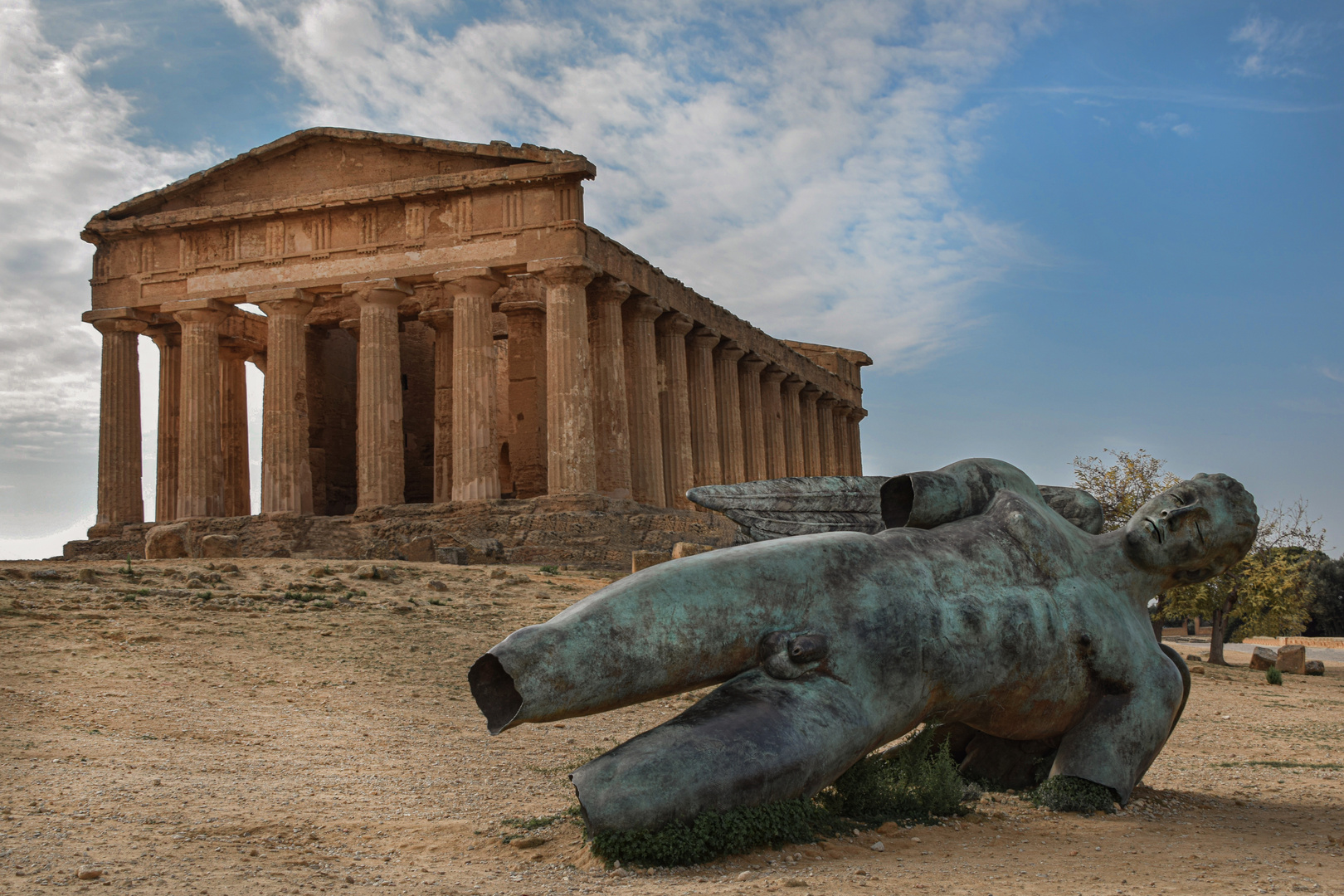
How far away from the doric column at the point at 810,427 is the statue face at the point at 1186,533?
1329 inches

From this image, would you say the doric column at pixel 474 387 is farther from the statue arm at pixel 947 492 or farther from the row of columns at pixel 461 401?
the statue arm at pixel 947 492

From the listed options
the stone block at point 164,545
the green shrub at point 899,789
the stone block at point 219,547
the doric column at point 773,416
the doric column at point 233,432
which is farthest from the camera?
the doric column at point 773,416

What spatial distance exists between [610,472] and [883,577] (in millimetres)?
20524

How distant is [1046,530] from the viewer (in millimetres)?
6602

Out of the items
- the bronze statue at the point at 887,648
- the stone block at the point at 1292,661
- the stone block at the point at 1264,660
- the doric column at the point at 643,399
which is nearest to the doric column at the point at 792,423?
the doric column at the point at 643,399

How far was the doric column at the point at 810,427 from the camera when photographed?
41.1 metres

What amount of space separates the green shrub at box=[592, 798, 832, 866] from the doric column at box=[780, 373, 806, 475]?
1320 inches

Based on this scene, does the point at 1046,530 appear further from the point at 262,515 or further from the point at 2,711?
the point at 262,515

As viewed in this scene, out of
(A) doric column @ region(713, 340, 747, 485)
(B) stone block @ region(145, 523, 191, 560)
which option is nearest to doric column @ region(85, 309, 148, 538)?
(B) stone block @ region(145, 523, 191, 560)

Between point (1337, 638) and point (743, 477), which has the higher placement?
point (743, 477)

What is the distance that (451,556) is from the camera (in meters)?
22.6

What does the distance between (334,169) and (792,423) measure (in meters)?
17.9

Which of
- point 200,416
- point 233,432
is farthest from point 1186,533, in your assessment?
point 233,432

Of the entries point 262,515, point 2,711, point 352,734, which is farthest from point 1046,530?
point 262,515
